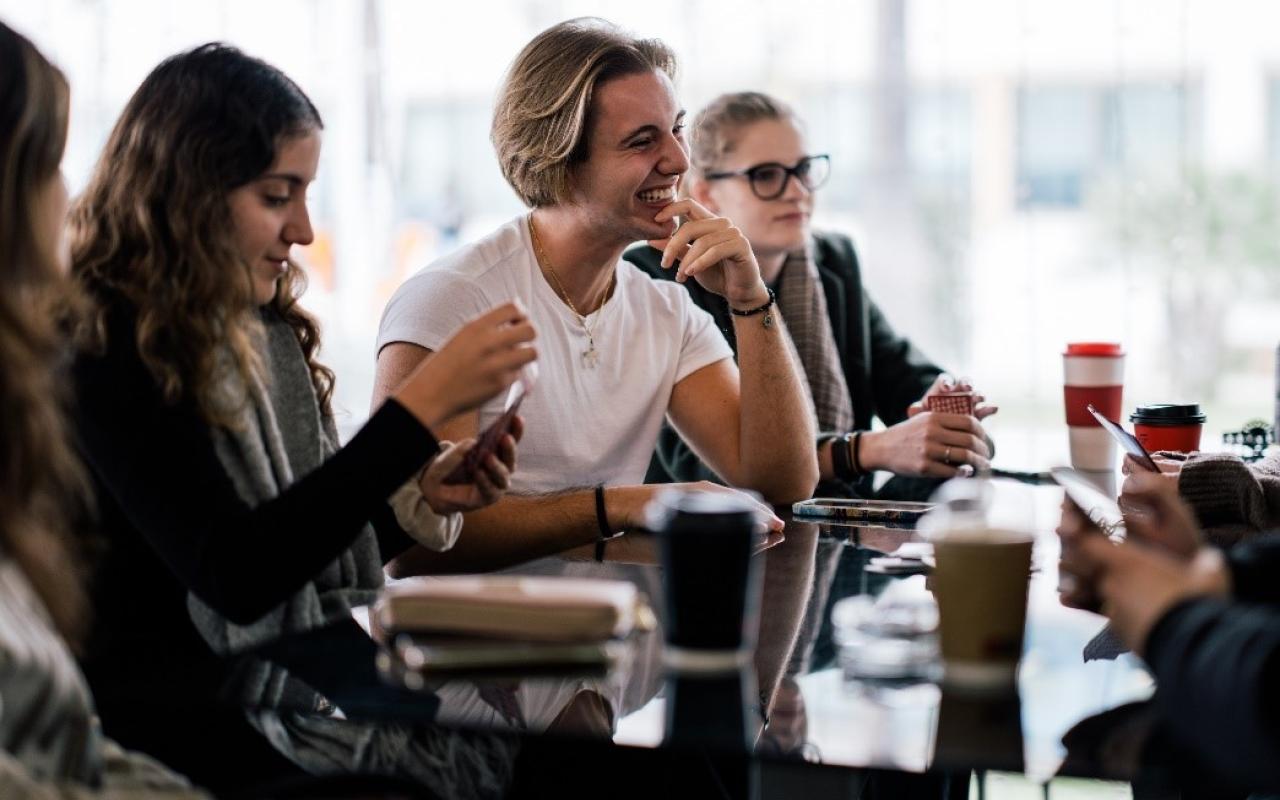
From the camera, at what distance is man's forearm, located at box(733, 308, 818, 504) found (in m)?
2.12

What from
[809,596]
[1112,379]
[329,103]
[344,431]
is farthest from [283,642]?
[329,103]

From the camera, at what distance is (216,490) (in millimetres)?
1271

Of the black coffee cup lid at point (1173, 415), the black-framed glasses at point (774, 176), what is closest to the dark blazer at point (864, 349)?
the black-framed glasses at point (774, 176)

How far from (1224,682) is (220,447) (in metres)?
0.91

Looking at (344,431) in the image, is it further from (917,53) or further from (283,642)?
(917,53)

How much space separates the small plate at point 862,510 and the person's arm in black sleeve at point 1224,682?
86 centimetres

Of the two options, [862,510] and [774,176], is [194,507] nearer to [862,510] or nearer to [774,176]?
[862,510]

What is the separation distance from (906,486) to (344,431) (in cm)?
86

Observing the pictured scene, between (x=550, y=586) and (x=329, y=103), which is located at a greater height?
(x=329, y=103)

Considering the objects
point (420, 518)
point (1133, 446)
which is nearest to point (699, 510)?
point (420, 518)

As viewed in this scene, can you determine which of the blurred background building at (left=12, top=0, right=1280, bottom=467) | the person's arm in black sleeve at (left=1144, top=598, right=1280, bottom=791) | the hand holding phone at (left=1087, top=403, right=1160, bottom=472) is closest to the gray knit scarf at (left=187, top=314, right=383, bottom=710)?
the person's arm in black sleeve at (left=1144, top=598, right=1280, bottom=791)

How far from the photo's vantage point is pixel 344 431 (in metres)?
2.06

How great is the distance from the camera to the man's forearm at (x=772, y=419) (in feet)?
6.97

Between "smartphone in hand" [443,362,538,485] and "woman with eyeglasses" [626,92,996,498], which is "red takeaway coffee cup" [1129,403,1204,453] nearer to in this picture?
"woman with eyeglasses" [626,92,996,498]
